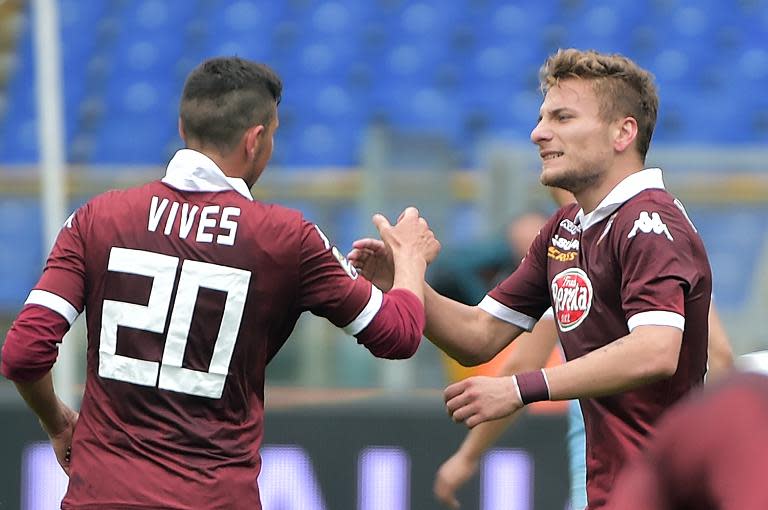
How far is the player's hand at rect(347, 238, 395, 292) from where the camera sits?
4.00 meters

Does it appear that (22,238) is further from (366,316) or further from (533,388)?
(533,388)

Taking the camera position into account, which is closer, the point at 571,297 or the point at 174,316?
the point at 174,316

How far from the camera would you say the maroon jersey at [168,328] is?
11.2 feet

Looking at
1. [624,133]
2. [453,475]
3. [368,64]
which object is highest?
[368,64]

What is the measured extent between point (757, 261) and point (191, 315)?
3650 mm

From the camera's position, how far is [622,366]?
3.28 m

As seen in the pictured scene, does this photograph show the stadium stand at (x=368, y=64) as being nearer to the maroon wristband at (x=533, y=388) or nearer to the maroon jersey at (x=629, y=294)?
the maroon jersey at (x=629, y=294)

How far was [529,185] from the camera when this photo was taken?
21.1 ft

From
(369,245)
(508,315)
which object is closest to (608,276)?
(508,315)

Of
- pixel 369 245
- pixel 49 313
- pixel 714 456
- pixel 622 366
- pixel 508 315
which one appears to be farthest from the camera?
pixel 508 315

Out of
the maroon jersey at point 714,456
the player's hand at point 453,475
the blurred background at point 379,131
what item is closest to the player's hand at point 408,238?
the player's hand at point 453,475

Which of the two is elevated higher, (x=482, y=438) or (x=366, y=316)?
(x=366, y=316)

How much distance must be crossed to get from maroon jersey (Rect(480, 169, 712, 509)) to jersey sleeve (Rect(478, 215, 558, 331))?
0.81ft

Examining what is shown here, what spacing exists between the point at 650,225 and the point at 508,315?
76 centimetres
